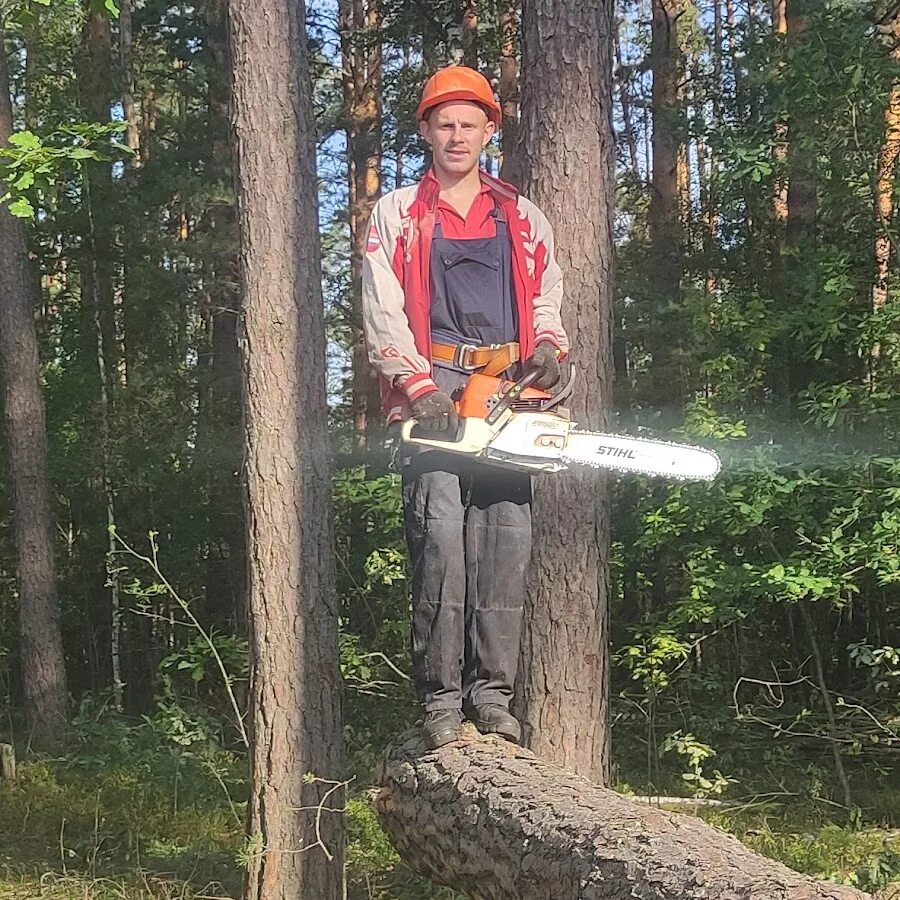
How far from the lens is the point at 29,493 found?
11430mm

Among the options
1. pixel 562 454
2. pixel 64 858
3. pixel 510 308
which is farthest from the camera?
pixel 64 858

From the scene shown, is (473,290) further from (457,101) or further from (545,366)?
(457,101)

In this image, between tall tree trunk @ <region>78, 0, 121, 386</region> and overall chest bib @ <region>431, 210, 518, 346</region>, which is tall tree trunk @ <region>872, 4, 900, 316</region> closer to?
overall chest bib @ <region>431, 210, 518, 346</region>

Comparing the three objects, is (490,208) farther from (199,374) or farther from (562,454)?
(199,374)

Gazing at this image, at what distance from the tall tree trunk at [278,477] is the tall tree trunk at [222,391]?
6.69m

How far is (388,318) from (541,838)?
1.66m

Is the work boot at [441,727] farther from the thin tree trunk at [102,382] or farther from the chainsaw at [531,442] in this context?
the thin tree trunk at [102,382]

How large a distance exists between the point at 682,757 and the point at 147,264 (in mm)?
8037

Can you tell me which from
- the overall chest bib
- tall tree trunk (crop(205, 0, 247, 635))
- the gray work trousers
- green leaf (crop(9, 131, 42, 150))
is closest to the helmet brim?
the overall chest bib

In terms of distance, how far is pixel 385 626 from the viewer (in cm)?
984

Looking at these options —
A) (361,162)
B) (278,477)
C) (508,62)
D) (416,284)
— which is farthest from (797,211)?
(416,284)

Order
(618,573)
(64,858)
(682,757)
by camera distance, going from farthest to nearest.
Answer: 1. (618,573)
2. (682,757)
3. (64,858)

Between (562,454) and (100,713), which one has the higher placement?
(562,454)

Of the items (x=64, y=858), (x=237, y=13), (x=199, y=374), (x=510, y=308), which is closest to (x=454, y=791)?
(x=510, y=308)
